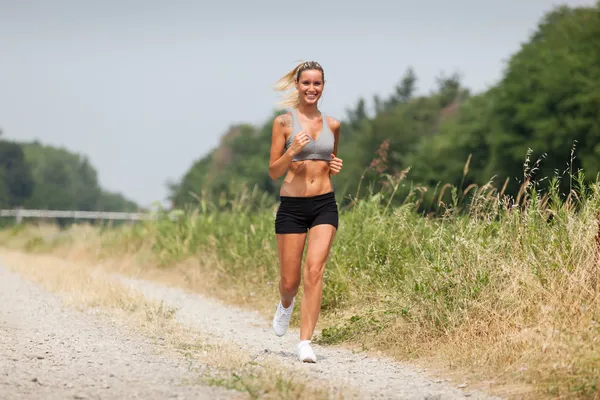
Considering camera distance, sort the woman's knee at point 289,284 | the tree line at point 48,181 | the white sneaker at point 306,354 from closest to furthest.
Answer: the white sneaker at point 306,354
the woman's knee at point 289,284
the tree line at point 48,181

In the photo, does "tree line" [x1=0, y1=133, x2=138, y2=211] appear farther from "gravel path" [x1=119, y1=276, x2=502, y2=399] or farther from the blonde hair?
the blonde hair

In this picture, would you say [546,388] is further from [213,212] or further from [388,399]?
[213,212]

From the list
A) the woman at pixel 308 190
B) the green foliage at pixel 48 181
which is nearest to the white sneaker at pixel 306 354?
the woman at pixel 308 190

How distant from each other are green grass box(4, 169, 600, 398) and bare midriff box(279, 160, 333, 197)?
123 centimetres

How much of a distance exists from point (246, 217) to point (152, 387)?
27.3ft

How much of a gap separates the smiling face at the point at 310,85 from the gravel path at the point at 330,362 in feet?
6.54

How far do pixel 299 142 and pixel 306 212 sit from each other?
61cm

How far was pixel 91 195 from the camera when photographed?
133 metres

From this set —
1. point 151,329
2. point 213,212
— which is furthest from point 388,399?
point 213,212

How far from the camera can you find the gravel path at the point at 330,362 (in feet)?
17.6

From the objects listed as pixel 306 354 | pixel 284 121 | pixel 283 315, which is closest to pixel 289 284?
pixel 283 315

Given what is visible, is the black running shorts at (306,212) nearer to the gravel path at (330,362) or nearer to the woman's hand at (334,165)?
the woman's hand at (334,165)

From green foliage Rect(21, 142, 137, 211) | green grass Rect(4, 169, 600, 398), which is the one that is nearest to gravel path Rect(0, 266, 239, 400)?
green grass Rect(4, 169, 600, 398)

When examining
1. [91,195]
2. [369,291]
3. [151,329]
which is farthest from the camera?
[91,195]
